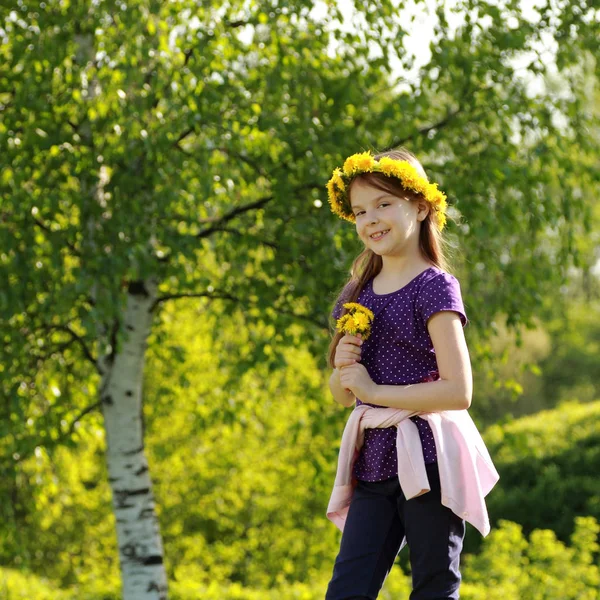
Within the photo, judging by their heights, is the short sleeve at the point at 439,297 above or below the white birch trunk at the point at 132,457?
above

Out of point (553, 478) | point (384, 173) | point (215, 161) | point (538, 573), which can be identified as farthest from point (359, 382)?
point (553, 478)

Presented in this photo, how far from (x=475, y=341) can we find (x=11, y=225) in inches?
113

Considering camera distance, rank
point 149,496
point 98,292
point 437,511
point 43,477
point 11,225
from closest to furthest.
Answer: point 437,511, point 98,292, point 11,225, point 149,496, point 43,477

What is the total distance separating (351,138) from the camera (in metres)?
5.25

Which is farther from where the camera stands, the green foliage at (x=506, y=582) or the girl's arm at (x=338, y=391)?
the green foliage at (x=506, y=582)

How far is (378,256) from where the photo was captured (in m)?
2.91

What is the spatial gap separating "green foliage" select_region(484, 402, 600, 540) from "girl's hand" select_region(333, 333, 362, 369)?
786 cm

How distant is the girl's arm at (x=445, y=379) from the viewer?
99.9 inches

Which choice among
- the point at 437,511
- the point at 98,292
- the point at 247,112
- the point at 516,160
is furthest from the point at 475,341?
the point at 437,511

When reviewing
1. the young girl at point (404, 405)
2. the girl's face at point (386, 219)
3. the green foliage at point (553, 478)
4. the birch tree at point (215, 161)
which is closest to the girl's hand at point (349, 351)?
the young girl at point (404, 405)

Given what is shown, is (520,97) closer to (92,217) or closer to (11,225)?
(92,217)

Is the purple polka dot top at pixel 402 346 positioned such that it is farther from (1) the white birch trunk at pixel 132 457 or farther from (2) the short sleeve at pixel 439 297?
(1) the white birch trunk at pixel 132 457

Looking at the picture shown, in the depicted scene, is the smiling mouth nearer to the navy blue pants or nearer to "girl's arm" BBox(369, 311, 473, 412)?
"girl's arm" BBox(369, 311, 473, 412)

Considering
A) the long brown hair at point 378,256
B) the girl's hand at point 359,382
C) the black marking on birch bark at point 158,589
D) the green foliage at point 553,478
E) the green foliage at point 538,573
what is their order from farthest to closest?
the green foliage at point 553,478 < the green foliage at point 538,573 < the black marking on birch bark at point 158,589 < the long brown hair at point 378,256 < the girl's hand at point 359,382
